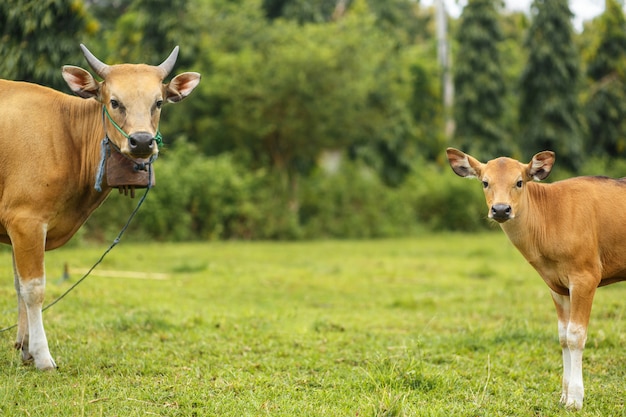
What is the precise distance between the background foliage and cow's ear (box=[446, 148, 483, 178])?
29.7 feet

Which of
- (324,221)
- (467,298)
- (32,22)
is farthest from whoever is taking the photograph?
(324,221)

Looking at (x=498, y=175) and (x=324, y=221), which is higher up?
(x=498, y=175)

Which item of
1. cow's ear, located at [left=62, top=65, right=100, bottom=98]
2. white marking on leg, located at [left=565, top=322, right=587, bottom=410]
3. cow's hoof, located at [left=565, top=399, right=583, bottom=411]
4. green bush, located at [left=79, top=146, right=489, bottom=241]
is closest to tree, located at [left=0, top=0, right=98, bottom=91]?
cow's ear, located at [left=62, top=65, right=100, bottom=98]

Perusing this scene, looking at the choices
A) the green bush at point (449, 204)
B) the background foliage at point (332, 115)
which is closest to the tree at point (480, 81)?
the background foliage at point (332, 115)

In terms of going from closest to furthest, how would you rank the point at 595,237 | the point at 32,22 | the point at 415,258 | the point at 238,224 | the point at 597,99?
the point at 595,237 < the point at 32,22 < the point at 415,258 < the point at 238,224 < the point at 597,99

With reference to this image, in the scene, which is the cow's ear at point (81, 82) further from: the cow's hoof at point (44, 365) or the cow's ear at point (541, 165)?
the cow's ear at point (541, 165)

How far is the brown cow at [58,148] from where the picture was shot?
5.70 meters

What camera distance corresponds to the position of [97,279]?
36.8 feet

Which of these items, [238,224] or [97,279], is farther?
[238,224]

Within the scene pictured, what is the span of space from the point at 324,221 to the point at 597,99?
46.1 ft

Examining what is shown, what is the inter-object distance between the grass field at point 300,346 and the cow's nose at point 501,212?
1287 mm

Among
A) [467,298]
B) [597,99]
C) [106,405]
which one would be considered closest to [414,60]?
[597,99]

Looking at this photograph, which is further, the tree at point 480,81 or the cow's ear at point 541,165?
the tree at point 480,81

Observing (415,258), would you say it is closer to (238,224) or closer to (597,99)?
(238,224)
